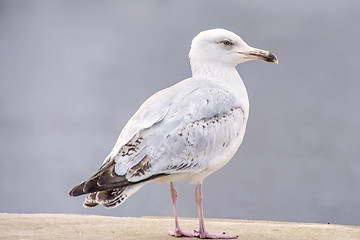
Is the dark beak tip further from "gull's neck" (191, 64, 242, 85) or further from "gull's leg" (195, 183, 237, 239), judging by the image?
"gull's leg" (195, 183, 237, 239)

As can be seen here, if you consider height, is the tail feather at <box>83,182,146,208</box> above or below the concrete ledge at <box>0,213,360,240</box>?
above

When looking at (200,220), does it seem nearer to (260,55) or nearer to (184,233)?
(184,233)

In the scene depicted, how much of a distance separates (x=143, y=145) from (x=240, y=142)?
1084mm

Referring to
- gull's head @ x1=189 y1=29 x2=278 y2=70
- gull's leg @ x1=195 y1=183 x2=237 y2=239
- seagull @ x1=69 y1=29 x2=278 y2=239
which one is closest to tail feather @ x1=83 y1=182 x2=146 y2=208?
seagull @ x1=69 y1=29 x2=278 y2=239

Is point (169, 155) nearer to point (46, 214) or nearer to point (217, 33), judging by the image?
point (217, 33)

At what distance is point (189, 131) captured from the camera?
221 inches

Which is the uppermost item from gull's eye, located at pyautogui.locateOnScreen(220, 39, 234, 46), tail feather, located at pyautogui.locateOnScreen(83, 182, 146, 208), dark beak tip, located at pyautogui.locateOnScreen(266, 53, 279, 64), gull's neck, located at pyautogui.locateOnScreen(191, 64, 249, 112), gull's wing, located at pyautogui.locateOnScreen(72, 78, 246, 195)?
gull's eye, located at pyautogui.locateOnScreen(220, 39, 234, 46)

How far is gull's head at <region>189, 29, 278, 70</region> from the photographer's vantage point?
6.28 meters

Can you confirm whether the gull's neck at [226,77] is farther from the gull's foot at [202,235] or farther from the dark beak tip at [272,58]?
the gull's foot at [202,235]

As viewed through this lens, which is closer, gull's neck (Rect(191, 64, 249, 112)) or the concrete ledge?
gull's neck (Rect(191, 64, 249, 112))

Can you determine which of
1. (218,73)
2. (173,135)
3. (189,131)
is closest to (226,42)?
(218,73)

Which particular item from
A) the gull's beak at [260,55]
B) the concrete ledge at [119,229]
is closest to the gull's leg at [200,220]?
the concrete ledge at [119,229]

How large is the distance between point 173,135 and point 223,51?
1271 millimetres

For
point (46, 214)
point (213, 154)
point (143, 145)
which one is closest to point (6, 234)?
point (46, 214)
